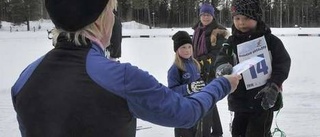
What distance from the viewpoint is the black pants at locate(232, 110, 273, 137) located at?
3914mm

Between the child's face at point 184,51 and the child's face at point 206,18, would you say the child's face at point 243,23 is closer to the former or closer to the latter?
the child's face at point 184,51

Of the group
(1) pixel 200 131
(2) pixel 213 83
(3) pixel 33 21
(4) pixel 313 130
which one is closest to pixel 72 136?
(2) pixel 213 83

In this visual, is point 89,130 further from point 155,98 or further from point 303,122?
point 303,122

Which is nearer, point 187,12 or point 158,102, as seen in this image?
point 158,102

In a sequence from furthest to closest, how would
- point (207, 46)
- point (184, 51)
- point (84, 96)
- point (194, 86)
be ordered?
point (207, 46) < point (184, 51) < point (194, 86) < point (84, 96)

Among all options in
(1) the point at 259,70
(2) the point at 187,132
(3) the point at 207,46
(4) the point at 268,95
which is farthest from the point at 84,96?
(3) the point at 207,46

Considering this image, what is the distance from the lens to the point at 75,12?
5.14 feet

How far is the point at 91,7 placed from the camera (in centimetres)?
158

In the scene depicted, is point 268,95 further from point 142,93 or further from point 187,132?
point 142,93

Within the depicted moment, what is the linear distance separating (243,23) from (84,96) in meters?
2.55

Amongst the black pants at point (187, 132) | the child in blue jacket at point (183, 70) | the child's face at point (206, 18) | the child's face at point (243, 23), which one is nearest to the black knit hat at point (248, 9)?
the child's face at point (243, 23)

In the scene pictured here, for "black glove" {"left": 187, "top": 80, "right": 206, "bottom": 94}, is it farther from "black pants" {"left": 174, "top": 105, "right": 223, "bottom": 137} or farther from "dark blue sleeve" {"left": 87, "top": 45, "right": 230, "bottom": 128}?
"dark blue sleeve" {"left": 87, "top": 45, "right": 230, "bottom": 128}

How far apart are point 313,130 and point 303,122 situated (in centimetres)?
41

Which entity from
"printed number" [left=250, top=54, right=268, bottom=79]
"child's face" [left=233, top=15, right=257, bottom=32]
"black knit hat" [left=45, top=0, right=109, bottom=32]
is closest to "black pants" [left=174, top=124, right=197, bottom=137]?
"printed number" [left=250, top=54, right=268, bottom=79]
